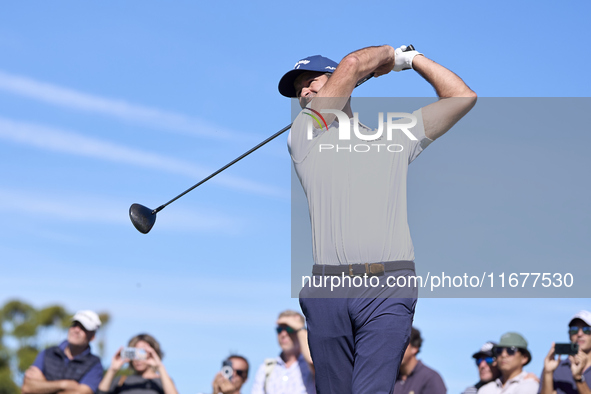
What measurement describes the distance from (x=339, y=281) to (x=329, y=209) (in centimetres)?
34

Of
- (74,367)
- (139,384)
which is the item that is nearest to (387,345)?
(139,384)

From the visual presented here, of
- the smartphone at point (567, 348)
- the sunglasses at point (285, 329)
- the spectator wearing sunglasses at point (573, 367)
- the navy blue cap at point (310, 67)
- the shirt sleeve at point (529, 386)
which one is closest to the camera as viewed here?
the navy blue cap at point (310, 67)

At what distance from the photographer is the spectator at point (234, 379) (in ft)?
27.8

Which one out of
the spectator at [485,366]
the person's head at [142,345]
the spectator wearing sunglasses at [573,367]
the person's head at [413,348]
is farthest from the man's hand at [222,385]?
the spectator wearing sunglasses at [573,367]

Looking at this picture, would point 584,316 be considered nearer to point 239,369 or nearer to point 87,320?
point 239,369

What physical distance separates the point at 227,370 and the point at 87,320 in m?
1.81

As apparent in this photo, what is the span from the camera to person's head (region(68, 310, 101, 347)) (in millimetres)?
8586

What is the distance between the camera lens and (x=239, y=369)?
8.59 m

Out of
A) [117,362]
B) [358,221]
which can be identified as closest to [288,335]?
[117,362]

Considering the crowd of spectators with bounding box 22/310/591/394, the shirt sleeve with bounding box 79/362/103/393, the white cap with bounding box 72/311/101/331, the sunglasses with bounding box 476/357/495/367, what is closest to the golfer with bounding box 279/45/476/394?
the crowd of spectators with bounding box 22/310/591/394

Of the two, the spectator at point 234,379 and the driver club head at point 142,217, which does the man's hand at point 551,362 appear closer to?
the spectator at point 234,379

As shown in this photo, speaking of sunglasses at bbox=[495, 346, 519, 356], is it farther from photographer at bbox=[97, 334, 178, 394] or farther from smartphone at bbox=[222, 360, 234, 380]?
photographer at bbox=[97, 334, 178, 394]

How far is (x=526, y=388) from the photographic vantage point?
292 inches

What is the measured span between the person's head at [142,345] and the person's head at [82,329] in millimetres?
543
